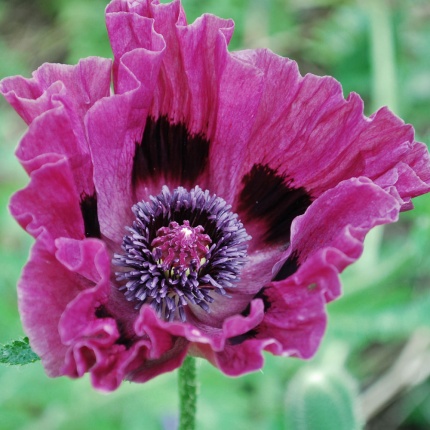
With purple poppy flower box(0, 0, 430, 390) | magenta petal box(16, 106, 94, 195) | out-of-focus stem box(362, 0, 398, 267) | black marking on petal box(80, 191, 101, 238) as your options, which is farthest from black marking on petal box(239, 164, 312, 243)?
out-of-focus stem box(362, 0, 398, 267)

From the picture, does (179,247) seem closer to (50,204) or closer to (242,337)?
(242,337)

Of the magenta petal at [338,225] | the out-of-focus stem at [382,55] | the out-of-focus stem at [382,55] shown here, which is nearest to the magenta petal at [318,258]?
the magenta petal at [338,225]

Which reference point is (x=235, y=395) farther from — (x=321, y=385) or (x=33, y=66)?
(x=33, y=66)

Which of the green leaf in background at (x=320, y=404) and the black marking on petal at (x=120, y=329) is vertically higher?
the black marking on petal at (x=120, y=329)

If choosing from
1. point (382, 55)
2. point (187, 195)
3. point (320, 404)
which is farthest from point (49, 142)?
point (382, 55)

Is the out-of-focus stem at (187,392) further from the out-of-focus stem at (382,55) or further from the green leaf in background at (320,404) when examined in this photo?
the out-of-focus stem at (382,55)

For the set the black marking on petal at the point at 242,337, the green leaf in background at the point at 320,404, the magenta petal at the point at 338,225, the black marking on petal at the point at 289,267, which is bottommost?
the green leaf in background at the point at 320,404

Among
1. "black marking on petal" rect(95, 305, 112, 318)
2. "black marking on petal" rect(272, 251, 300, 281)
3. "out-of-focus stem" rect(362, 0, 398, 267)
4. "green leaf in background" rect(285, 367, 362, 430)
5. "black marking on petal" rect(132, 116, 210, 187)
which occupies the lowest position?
"green leaf in background" rect(285, 367, 362, 430)

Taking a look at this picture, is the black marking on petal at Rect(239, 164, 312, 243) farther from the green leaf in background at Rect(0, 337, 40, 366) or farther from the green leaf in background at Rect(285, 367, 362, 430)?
the green leaf in background at Rect(0, 337, 40, 366)
